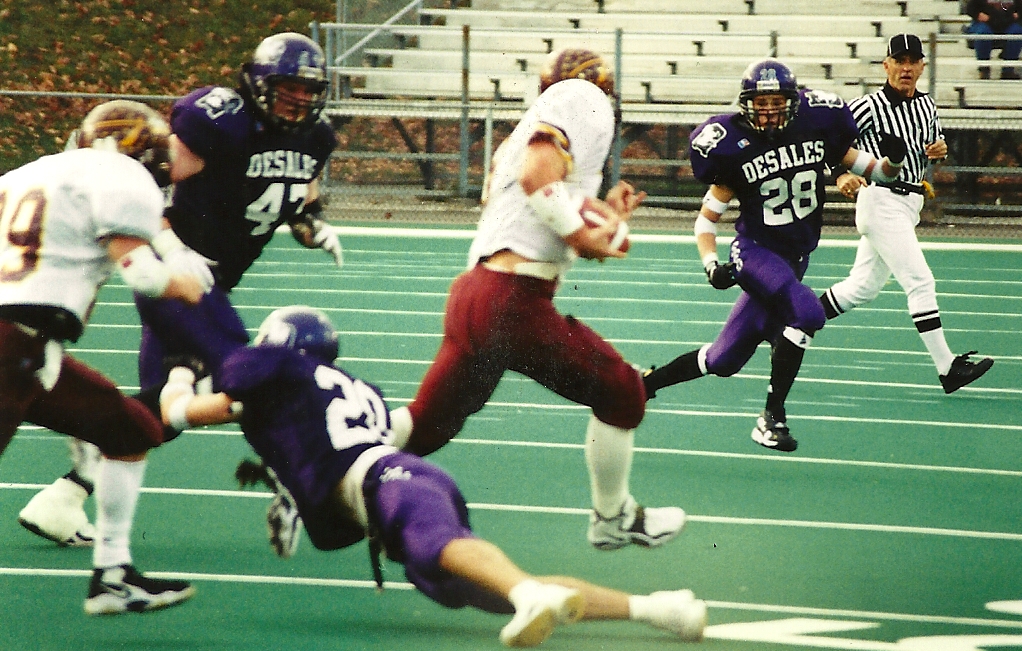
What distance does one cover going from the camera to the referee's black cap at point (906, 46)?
796cm

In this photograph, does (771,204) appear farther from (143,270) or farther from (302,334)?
(143,270)

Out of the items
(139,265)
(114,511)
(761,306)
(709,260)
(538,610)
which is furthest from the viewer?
(709,260)

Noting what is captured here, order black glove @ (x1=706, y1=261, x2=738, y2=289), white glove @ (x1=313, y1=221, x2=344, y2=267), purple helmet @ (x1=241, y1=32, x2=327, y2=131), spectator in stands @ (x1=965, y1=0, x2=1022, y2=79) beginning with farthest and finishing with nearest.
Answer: spectator in stands @ (x1=965, y1=0, x2=1022, y2=79)
black glove @ (x1=706, y1=261, x2=738, y2=289)
white glove @ (x1=313, y1=221, x2=344, y2=267)
purple helmet @ (x1=241, y1=32, x2=327, y2=131)

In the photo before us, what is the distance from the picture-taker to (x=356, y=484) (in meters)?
3.95

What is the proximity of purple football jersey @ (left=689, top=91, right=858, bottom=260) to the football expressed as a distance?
229 centimetres

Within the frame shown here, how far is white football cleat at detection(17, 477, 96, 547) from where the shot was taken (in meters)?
4.79

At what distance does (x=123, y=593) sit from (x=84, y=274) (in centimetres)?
94

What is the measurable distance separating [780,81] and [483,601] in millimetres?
3580

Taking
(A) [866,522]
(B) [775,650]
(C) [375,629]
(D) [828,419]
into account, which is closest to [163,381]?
(C) [375,629]

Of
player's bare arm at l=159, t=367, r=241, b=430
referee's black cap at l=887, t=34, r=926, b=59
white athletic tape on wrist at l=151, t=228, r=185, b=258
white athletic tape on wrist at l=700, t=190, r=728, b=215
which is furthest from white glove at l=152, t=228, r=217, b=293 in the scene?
referee's black cap at l=887, t=34, r=926, b=59

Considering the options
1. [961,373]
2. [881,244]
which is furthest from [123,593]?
[881,244]

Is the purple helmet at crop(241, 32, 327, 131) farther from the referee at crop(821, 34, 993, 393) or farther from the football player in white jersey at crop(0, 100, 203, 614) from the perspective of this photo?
the referee at crop(821, 34, 993, 393)

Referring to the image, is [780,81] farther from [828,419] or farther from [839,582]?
[839,582]

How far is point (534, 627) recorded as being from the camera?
337 cm
